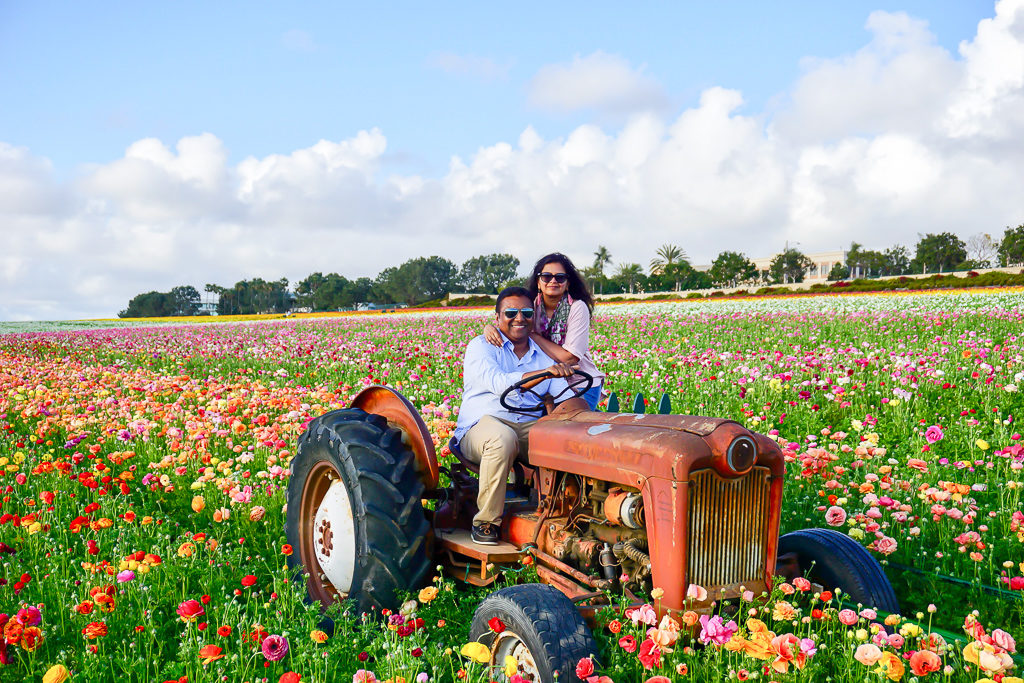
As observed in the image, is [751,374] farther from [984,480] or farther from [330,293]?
[330,293]

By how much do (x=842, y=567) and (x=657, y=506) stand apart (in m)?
0.96

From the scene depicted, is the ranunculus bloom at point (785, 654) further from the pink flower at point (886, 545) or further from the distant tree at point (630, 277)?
the distant tree at point (630, 277)

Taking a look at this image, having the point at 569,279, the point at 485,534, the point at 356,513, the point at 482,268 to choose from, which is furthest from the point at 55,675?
the point at 482,268

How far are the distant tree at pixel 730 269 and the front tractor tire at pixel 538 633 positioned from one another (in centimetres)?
6987

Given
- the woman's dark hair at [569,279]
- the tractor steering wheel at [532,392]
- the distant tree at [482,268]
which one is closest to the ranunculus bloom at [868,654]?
the tractor steering wheel at [532,392]

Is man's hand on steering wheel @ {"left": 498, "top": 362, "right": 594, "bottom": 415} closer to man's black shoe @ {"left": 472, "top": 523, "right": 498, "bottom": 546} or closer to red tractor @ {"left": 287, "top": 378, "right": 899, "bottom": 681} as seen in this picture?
red tractor @ {"left": 287, "top": 378, "right": 899, "bottom": 681}

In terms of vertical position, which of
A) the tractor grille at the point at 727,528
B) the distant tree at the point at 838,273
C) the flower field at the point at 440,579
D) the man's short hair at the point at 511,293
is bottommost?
the flower field at the point at 440,579

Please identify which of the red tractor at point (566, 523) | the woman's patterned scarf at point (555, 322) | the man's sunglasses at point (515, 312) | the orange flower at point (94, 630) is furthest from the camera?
the woman's patterned scarf at point (555, 322)

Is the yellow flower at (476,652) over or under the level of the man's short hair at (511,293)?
under

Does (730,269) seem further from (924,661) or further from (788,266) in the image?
(924,661)

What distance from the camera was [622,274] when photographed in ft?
264

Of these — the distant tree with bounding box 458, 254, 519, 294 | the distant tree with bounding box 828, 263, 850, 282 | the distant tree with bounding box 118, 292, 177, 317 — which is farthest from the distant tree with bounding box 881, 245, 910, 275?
the distant tree with bounding box 118, 292, 177, 317

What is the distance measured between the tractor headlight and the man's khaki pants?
98 centimetres

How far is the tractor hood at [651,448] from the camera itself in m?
2.44
